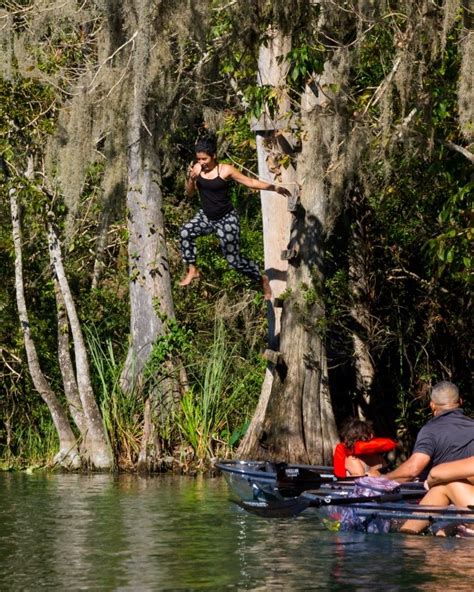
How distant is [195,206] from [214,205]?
261 inches

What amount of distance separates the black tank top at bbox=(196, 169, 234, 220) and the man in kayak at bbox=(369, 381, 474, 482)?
4.40 metres

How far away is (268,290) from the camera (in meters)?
18.5

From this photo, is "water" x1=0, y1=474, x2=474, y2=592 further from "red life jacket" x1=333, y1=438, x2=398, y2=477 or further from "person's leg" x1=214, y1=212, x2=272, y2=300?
"person's leg" x1=214, y1=212, x2=272, y2=300

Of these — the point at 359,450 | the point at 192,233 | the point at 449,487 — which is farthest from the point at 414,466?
the point at 192,233

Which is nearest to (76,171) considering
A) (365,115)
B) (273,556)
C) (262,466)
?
(365,115)

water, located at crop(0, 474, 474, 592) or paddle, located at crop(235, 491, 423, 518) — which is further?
paddle, located at crop(235, 491, 423, 518)

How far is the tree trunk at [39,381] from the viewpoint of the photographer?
21109mm

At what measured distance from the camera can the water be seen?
37.8 ft

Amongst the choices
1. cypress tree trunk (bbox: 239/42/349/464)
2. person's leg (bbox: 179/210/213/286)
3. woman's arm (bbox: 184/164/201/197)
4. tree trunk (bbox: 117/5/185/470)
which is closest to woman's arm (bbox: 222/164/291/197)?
woman's arm (bbox: 184/164/201/197)

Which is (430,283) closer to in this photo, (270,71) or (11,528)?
(270,71)

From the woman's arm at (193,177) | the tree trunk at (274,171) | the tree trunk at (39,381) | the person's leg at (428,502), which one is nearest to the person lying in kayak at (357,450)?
the person's leg at (428,502)

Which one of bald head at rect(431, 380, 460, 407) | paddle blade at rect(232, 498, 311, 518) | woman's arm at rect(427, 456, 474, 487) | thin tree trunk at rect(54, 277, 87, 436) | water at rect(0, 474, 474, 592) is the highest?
thin tree trunk at rect(54, 277, 87, 436)

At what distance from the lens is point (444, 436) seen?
522 inches

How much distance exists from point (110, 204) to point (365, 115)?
14.5ft
